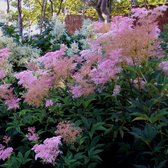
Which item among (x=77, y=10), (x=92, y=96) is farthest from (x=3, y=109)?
(x=77, y=10)

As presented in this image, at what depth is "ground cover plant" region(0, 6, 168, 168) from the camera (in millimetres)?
1630

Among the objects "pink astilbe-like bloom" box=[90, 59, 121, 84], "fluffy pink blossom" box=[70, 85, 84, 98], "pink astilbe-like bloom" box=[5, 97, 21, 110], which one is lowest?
"pink astilbe-like bloom" box=[5, 97, 21, 110]

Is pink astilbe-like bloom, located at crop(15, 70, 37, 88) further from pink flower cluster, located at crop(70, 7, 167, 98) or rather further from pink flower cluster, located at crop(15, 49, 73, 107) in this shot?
pink flower cluster, located at crop(70, 7, 167, 98)

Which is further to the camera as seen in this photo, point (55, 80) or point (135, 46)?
point (55, 80)

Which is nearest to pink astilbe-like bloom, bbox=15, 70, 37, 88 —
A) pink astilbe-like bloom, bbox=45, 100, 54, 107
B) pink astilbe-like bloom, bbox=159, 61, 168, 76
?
pink astilbe-like bloom, bbox=45, 100, 54, 107

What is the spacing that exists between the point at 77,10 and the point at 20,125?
2273 centimetres

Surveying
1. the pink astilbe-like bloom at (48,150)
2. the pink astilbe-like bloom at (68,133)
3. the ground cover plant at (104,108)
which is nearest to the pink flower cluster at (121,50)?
the ground cover plant at (104,108)

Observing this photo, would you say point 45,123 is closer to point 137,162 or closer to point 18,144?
point 18,144

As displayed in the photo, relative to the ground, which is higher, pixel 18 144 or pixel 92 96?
pixel 92 96

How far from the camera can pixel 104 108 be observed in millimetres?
2045

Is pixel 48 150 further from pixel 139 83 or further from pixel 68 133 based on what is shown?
pixel 139 83

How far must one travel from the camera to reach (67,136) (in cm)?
164

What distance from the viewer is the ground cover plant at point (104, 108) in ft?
5.35

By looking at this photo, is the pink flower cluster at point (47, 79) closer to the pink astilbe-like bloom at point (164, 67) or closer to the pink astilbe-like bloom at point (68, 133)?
the pink astilbe-like bloom at point (68, 133)
